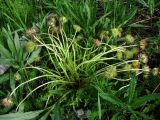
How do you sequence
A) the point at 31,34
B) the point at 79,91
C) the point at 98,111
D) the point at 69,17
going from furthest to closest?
the point at 69,17 → the point at 31,34 → the point at 79,91 → the point at 98,111

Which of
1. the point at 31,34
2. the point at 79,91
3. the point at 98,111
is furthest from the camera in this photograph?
the point at 31,34

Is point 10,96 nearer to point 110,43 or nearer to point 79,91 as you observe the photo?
point 79,91

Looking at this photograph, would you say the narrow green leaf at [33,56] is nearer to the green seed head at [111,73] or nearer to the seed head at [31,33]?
the seed head at [31,33]

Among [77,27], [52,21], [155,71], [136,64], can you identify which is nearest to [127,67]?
[136,64]

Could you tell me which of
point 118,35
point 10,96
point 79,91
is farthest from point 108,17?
point 10,96

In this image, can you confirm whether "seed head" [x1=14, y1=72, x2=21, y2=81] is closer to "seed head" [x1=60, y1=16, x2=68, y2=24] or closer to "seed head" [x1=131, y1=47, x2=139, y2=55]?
"seed head" [x1=60, y1=16, x2=68, y2=24]

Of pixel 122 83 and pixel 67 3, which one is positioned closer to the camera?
pixel 122 83

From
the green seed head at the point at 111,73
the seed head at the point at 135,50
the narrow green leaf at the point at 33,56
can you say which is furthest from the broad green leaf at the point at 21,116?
the seed head at the point at 135,50

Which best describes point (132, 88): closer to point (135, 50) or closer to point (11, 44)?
point (135, 50)
